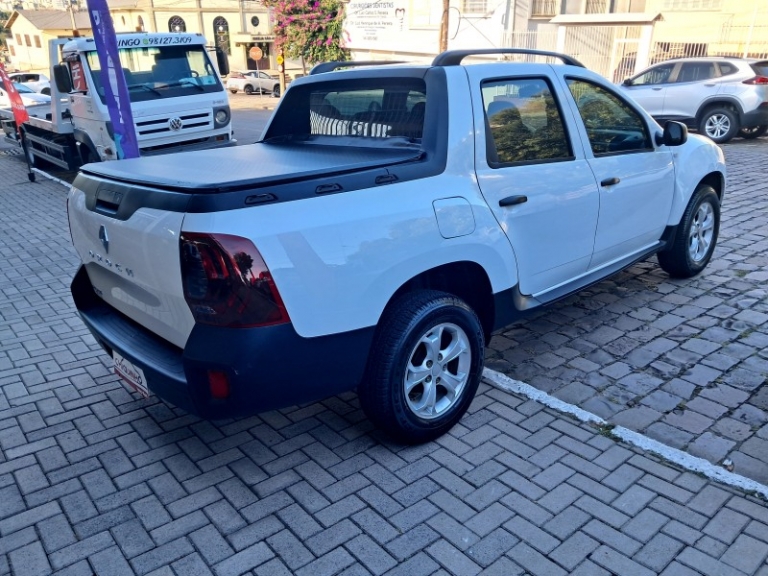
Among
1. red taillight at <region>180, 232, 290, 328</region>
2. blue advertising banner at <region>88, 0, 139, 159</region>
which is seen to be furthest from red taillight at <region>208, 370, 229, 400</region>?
blue advertising banner at <region>88, 0, 139, 159</region>

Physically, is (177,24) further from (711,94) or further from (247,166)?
(247,166)

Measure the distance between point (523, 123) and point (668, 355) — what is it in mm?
1894

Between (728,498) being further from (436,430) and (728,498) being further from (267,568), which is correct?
(267,568)

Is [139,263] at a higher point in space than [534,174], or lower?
lower

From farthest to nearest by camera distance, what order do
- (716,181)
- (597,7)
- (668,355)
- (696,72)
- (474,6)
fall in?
(474,6), (597,7), (696,72), (716,181), (668,355)

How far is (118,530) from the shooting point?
2.77 meters

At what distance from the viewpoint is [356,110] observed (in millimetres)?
4000

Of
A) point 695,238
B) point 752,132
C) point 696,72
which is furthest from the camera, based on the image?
point 752,132

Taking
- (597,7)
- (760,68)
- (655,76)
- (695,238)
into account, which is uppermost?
(597,7)

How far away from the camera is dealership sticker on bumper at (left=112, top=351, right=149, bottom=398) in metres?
2.99

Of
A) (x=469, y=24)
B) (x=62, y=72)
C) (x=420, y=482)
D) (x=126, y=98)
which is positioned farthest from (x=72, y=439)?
(x=469, y=24)

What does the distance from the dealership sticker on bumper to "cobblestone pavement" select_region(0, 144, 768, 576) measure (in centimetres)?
44

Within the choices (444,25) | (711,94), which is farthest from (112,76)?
(444,25)

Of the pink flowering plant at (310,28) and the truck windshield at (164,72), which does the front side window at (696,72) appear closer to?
the truck windshield at (164,72)
